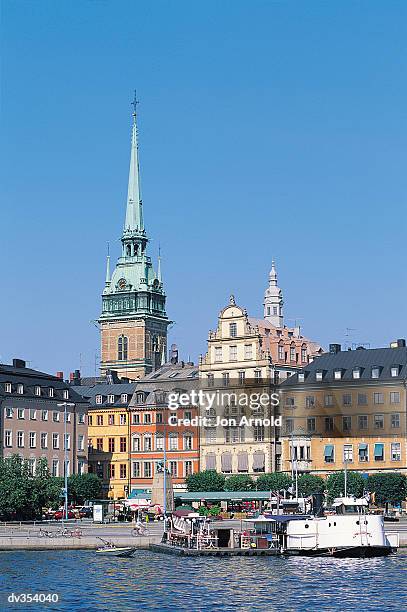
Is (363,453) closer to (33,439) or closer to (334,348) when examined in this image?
(334,348)

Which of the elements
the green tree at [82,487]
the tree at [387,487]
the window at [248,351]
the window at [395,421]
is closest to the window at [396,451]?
the window at [395,421]

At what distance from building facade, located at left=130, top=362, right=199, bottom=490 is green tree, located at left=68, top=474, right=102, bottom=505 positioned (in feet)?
34.3

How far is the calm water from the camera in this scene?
6569 centimetres

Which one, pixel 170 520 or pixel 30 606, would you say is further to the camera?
pixel 170 520

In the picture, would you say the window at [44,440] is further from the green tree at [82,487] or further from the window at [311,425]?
the window at [311,425]

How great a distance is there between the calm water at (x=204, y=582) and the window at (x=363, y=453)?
56.0 metres

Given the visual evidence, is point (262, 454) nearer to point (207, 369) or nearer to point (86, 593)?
point (207, 369)

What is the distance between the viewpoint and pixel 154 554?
303 feet

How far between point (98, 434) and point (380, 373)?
136 ft

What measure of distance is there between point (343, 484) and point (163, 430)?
3185 centimetres

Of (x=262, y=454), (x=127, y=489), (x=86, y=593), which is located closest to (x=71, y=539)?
Answer: (x=86, y=593)

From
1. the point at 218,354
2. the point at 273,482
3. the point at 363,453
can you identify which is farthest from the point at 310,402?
the point at 218,354

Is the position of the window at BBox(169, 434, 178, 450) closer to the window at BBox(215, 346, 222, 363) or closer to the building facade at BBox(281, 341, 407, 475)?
the window at BBox(215, 346, 222, 363)

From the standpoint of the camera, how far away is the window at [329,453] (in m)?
148
